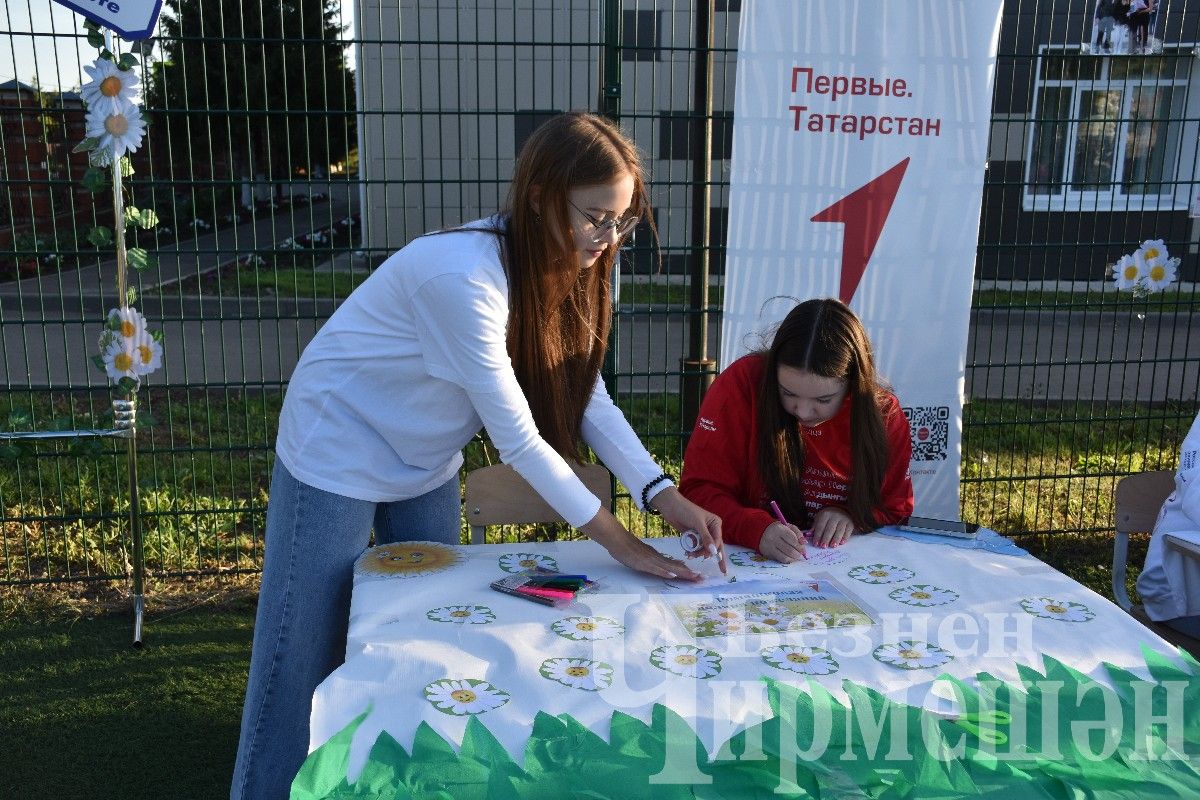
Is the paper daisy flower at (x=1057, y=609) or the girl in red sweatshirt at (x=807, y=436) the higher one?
the girl in red sweatshirt at (x=807, y=436)

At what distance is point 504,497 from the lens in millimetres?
2414

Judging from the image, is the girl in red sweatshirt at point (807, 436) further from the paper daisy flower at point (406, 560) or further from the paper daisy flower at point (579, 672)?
the paper daisy flower at point (579, 672)

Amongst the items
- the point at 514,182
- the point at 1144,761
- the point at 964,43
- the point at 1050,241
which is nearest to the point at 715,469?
the point at 514,182

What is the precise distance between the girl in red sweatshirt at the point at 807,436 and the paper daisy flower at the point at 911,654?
1.85 ft

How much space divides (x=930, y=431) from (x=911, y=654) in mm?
1829

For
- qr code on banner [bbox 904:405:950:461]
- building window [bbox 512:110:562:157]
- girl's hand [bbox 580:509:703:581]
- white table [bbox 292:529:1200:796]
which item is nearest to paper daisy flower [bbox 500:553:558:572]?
white table [bbox 292:529:1200:796]

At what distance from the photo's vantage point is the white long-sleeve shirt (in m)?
1.65

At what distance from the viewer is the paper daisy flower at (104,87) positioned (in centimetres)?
279

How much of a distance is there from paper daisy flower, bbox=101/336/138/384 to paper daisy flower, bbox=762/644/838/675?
2264mm

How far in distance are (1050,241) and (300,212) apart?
9.09ft

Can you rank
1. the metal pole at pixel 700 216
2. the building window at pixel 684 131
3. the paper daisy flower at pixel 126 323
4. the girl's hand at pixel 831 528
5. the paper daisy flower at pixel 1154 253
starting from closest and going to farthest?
the girl's hand at pixel 831 528 → the paper daisy flower at pixel 126 323 → the building window at pixel 684 131 → the metal pole at pixel 700 216 → the paper daisy flower at pixel 1154 253

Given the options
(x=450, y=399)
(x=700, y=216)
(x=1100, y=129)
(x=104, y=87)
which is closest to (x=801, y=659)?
(x=450, y=399)

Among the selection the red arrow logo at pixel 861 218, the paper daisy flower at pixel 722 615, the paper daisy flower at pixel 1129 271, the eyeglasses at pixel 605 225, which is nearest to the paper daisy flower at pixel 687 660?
the paper daisy flower at pixel 722 615

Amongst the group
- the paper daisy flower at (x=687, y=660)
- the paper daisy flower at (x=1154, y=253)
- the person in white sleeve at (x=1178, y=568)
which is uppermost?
the paper daisy flower at (x=1154, y=253)
